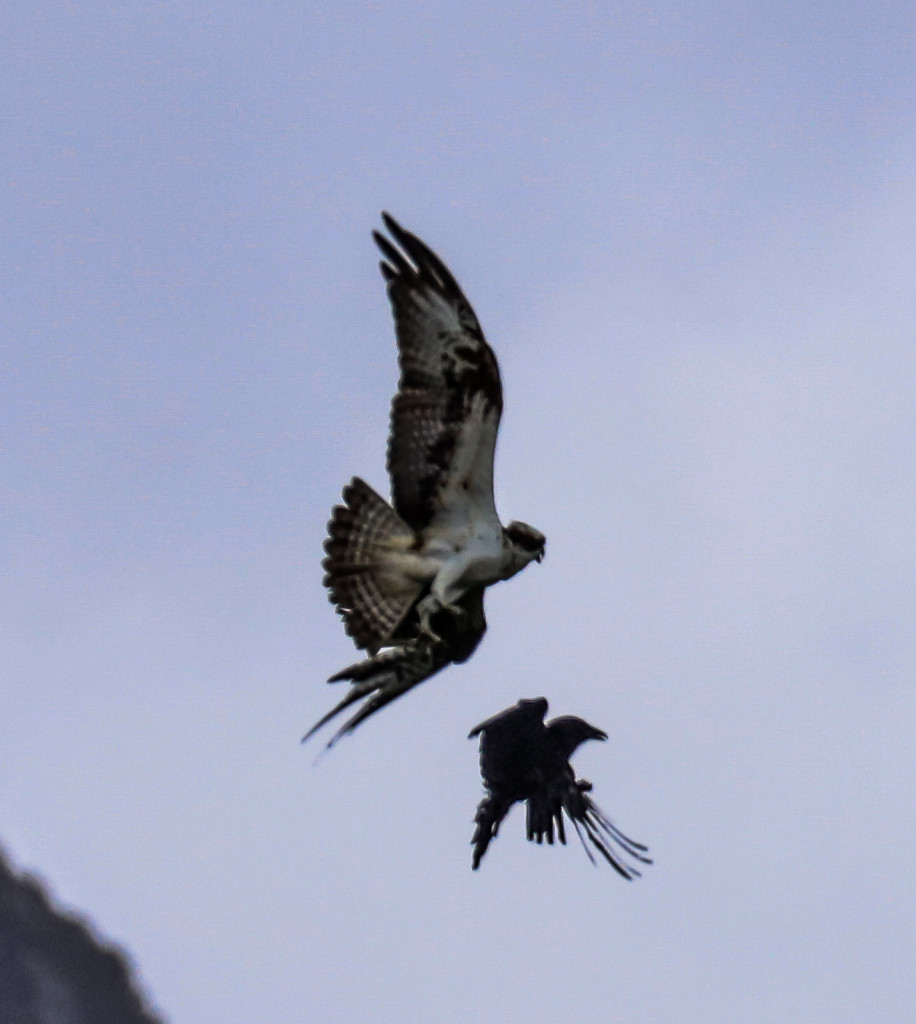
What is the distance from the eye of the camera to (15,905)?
5194 cm

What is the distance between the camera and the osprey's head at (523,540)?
11.5 m

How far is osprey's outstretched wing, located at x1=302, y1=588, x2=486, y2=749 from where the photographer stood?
35.8 feet

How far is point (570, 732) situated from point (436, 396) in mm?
2190

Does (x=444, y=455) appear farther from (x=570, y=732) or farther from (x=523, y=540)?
(x=570, y=732)

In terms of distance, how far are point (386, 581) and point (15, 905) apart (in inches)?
1690

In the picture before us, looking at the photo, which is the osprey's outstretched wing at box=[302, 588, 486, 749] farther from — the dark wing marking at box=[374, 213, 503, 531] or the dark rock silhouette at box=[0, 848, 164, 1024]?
the dark rock silhouette at box=[0, 848, 164, 1024]

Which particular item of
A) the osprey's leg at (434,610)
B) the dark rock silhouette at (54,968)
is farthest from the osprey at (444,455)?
the dark rock silhouette at (54,968)

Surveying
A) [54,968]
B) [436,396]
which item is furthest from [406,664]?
[54,968]

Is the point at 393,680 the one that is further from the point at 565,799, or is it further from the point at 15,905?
the point at 15,905

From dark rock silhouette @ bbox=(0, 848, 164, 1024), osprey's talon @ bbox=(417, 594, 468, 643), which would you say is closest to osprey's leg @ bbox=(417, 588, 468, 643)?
osprey's talon @ bbox=(417, 594, 468, 643)

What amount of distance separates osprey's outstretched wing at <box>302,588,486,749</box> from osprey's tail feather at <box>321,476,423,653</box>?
0.34 meters

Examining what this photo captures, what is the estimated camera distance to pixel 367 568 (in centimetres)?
1213

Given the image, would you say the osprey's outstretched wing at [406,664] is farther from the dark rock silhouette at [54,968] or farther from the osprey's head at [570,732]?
the dark rock silhouette at [54,968]

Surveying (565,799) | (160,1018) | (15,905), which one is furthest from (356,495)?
(15,905)
